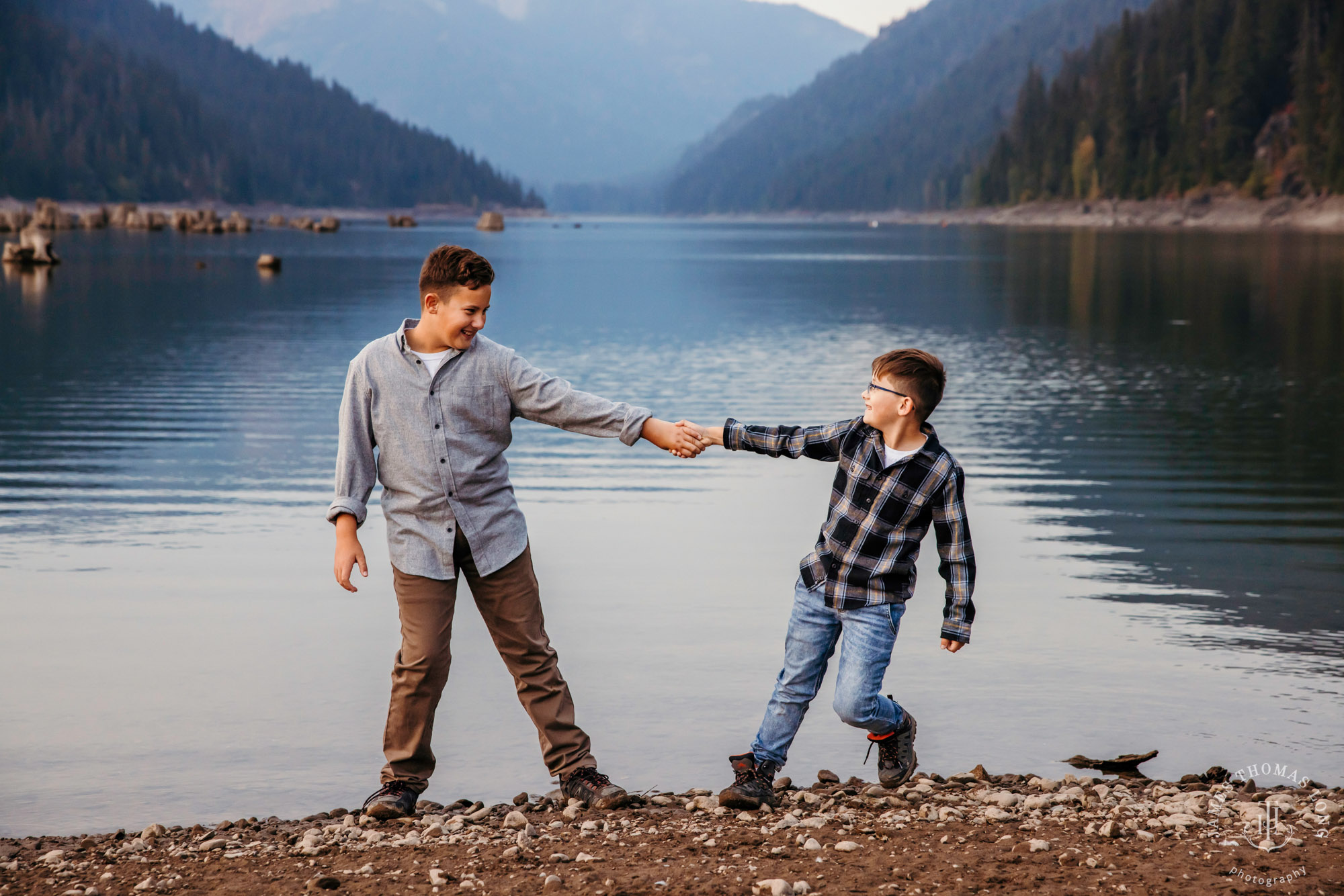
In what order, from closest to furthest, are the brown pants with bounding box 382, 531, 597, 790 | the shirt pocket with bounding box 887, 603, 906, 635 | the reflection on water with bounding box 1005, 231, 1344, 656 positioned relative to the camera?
the shirt pocket with bounding box 887, 603, 906, 635 < the brown pants with bounding box 382, 531, 597, 790 < the reflection on water with bounding box 1005, 231, 1344, 656

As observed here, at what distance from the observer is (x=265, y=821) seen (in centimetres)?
581

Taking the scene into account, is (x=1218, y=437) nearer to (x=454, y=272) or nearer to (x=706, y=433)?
(x=706, y=433)

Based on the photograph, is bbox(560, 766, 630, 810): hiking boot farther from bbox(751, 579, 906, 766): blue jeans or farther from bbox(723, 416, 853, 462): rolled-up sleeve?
bbox(723, 416, 853, 462): rolled-up sleeve

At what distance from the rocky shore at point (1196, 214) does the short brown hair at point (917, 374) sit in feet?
352

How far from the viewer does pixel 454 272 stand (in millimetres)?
5527

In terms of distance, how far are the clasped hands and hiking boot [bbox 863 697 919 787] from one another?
149 cm

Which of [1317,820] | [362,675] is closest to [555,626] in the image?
[362,675]

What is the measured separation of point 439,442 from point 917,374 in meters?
1.95

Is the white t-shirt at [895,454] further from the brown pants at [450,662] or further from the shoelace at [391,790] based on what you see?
the shoelace at [391,790]

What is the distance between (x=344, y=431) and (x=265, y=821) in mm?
1702

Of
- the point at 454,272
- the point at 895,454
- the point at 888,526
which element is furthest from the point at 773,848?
the point at 454,272

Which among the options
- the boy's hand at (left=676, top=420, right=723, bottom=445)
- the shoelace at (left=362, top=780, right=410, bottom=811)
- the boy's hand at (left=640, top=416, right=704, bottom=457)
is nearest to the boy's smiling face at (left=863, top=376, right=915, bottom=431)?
the boy's hand at (left=676, top=420, right=723, bottom=445)

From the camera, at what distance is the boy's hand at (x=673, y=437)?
19.3 feet

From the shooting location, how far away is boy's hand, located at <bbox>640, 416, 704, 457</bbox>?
5.88 meters
